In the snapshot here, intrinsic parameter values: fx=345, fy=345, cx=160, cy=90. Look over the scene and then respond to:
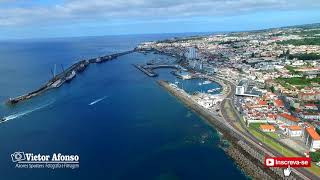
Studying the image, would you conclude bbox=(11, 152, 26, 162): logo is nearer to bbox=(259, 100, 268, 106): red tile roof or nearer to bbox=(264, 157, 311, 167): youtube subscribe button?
bbox=(264, 157, 311, 167): youtube subscribe button

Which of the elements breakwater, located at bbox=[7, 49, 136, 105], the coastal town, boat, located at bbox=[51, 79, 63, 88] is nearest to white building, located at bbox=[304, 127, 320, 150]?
the coastal town

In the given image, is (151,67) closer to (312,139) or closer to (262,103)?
(262,103)

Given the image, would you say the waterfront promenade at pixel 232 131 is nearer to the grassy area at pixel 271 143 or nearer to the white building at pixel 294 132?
the grassy area at pixel 271 143

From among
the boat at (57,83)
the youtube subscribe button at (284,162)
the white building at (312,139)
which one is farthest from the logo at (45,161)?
the boat at (57,83)

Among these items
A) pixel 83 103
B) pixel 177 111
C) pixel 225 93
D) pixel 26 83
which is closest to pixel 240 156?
pixel 177 111

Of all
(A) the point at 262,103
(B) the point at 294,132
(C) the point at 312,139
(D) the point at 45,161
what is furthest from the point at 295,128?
(D) the point at 45,161

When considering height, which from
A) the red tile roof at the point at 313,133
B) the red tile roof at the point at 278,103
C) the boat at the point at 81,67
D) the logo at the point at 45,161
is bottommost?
the logo at the point at 45,161

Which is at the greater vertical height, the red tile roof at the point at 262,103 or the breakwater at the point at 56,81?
the breakwater at the point at 56,81
